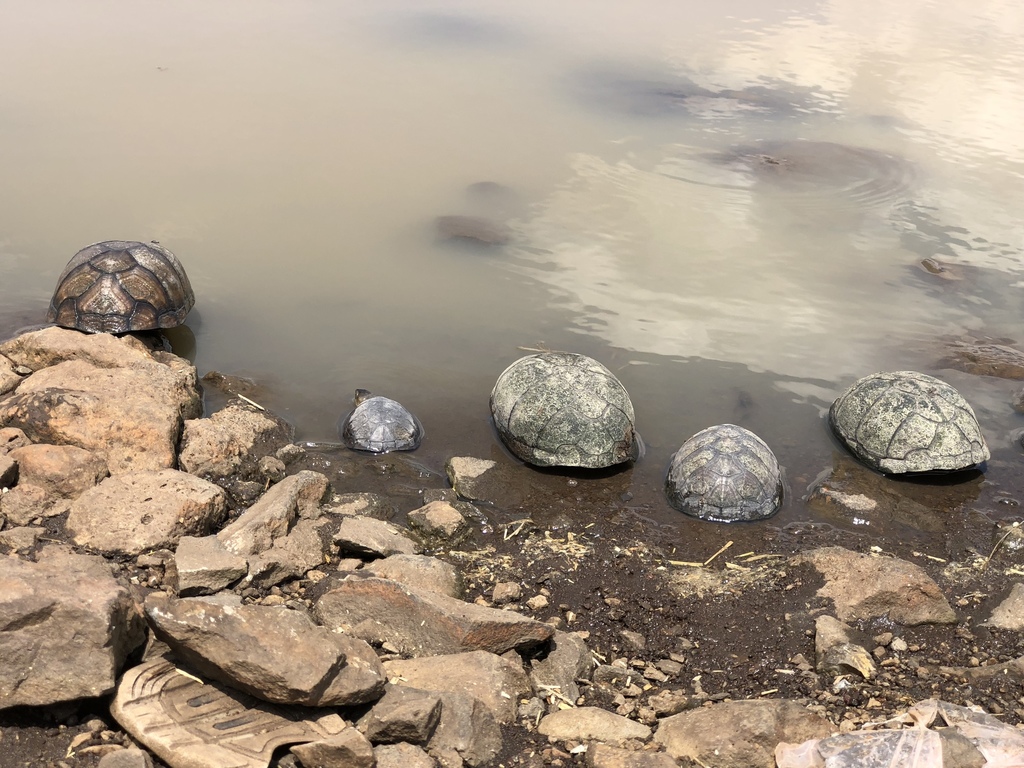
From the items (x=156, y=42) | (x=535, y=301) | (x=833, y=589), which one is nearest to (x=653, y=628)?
(x=833, y=589)

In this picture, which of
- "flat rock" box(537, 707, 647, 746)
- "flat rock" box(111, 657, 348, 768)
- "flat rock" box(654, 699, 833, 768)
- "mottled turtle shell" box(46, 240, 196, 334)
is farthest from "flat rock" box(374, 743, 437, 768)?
"mottled turtle shell" box(46, 240, 196, 334)

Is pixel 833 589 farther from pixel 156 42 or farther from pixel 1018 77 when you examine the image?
pixel 1018 77

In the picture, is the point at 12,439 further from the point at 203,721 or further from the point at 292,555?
the point at 203,721

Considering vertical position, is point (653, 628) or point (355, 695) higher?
point (355, 695)

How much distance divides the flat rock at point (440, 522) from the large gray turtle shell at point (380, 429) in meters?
0.96

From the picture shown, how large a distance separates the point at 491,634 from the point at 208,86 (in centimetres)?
1233

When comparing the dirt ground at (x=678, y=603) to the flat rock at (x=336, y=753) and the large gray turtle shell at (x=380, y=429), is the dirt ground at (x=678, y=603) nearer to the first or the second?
the large gray turtle shell at (x=380, y=429)

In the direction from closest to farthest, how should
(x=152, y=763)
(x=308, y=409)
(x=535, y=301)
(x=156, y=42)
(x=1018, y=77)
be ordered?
1. (x=152, y=763)
2. (x=308, y=409)
3. (x=535, y=301)
4. (x=156, y=42)
5. (x=1018, y=77)

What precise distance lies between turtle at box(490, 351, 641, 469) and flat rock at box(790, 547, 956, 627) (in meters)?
1.88

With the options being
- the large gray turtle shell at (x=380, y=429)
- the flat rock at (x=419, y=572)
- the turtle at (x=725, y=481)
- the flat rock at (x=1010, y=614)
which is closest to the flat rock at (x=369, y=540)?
the flat rock at (x=419, y=572)

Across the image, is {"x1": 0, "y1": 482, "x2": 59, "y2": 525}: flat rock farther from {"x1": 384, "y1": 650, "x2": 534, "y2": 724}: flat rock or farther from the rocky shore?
{"x1": 384, "y1": 650, "x2": 534, "y2": 724}: flat rock

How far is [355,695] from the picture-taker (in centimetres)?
346

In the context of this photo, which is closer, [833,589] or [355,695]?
[355,695]

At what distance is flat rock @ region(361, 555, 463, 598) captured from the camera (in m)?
4.82
